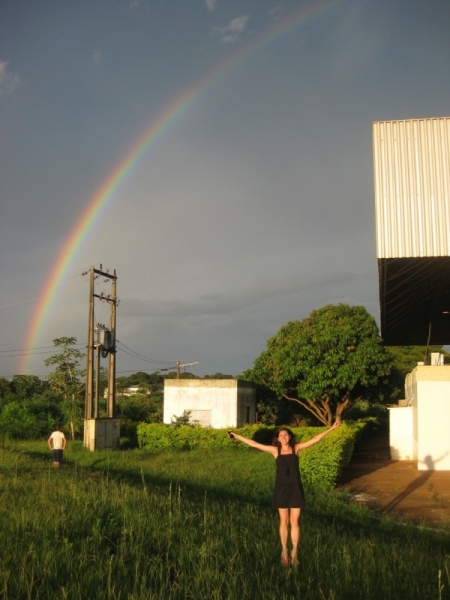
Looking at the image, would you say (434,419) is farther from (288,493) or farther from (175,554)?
(175,554)

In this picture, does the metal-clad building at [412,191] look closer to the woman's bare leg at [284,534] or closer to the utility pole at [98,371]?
the woman's bare leg at [284,534]

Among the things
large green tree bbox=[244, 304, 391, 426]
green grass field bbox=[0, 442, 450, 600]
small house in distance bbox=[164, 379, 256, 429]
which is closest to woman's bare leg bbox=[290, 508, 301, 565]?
green grass field bbox=[0, 442, 450, 600]

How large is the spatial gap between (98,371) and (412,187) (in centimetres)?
1575

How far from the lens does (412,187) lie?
15.6 metres

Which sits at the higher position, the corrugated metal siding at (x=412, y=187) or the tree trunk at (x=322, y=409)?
the corrugated metal siding at (x=412, y=187)

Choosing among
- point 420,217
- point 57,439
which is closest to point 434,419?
point 420,217

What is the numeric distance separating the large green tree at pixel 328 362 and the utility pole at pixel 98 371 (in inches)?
386

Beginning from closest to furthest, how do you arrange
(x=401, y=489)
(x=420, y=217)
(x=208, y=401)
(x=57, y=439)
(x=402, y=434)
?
1. (x=401, y=489)
2. (x=420, y=217)
3. (x=57, y=439)
4. (x=402, y=434)
5. (x=208, y=401)

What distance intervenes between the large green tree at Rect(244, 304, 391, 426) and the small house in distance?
3604mm

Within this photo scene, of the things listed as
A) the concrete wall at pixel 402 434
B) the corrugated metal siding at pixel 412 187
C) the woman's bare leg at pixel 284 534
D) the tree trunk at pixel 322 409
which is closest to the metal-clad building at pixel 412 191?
the corrugated metal siding at pixel 412 187

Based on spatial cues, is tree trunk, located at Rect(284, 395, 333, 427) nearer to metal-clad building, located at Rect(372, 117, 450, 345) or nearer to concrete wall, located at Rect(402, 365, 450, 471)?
concrete wall, located at Rect(402, 365, 450, 471)

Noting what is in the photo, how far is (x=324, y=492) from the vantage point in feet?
43.4

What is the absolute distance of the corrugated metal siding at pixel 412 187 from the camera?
1528 centimetres

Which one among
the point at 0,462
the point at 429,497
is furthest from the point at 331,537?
the point at 0,462
